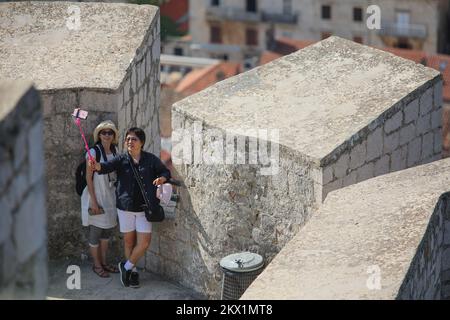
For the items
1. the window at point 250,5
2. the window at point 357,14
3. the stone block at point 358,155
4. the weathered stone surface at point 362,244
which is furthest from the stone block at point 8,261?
the window at point 250,5

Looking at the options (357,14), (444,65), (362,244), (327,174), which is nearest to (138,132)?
(327,174)

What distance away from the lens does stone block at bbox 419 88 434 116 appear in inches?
398

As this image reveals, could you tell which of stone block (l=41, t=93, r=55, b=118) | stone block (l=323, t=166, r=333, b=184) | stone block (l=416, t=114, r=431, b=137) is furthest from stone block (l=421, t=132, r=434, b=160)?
stone block (l=41, t=93, r=55, b=118)

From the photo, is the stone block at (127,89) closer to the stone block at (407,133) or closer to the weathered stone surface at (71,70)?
the weathered stone surface at (71,70)

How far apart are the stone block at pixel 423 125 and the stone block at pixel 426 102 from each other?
0.05 m

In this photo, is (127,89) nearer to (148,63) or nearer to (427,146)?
(148,63)

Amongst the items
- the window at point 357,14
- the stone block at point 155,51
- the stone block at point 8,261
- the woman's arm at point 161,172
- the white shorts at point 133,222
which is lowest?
the window at point 357,14

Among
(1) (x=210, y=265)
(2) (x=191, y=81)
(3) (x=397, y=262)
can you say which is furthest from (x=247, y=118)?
(2) (x=191, y=81)

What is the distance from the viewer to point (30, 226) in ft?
17.6

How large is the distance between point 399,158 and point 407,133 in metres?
0.20

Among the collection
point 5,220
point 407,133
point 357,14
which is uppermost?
point 5,220

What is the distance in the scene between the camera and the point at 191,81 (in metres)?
55.6

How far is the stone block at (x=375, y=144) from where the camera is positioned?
9.42 metres
